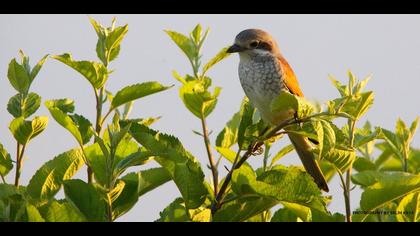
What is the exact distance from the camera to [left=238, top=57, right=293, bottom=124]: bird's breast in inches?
213

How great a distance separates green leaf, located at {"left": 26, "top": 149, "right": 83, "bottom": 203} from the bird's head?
253 cm

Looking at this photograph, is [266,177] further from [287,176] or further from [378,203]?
[378,203]

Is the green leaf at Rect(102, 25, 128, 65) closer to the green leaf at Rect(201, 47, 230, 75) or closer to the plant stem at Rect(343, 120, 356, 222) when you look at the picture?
the green leaf at Rect(201, 47, 230, 75)

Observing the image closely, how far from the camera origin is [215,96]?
3.67 metres

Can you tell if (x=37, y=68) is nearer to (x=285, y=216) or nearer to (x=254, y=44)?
(x=285, y=216)

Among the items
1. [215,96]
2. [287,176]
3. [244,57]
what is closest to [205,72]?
[215,96]

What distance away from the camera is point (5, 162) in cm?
364

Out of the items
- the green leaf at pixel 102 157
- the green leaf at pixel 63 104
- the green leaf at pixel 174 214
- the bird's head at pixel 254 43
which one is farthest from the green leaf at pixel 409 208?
the bird's head at pixel 254 43

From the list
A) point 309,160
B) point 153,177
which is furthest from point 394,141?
point 153,177

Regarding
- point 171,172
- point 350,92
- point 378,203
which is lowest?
point 378,203

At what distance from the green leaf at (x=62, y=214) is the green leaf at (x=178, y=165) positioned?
0.41m

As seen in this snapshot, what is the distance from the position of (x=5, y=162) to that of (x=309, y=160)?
2313 mm

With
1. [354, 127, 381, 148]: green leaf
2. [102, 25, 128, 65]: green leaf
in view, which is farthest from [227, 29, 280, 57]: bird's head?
[354, 127, 381, 148]: green leaf
